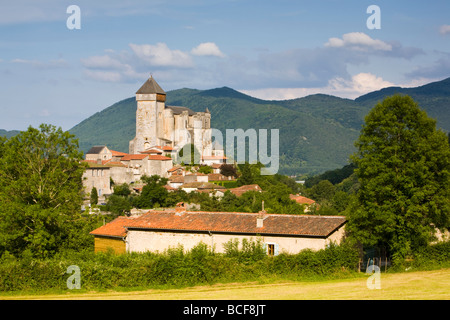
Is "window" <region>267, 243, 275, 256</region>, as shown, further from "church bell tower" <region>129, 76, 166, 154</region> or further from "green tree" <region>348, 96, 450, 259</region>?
"church bell tower" <region>129, 76, 166, 154</region>

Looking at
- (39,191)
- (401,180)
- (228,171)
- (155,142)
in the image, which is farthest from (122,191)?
(401,180)

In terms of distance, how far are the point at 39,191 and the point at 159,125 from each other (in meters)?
85.7

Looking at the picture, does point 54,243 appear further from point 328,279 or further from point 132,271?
point 328,279

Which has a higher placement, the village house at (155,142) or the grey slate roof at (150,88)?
the grey slate roof at (150,88)

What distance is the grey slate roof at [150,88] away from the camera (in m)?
117

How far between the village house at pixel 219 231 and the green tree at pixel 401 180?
1818 millimetres

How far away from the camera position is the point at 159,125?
11612 cm

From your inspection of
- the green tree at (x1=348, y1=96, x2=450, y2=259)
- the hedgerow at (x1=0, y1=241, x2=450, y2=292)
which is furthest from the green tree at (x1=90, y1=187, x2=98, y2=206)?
the green tree at (x1=348, y1=96, x2=450, y2=259)

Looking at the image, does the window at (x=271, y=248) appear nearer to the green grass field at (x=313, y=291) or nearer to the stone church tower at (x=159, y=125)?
the green grass field at (x=313, y=291)

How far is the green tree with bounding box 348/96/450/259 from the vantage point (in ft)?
90.8

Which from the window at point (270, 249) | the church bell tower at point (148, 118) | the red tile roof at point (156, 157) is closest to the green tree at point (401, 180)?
the window at point (270, 249)

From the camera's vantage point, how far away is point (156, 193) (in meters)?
73.8
